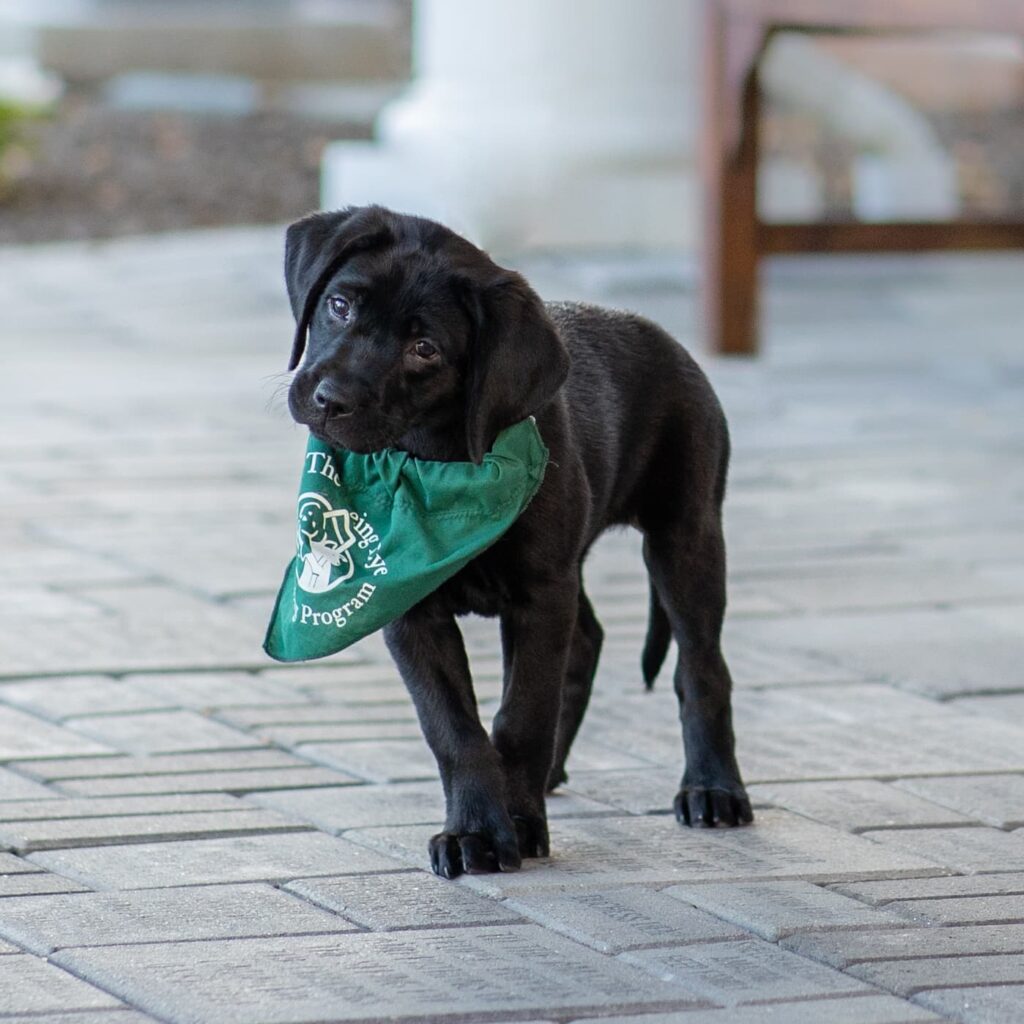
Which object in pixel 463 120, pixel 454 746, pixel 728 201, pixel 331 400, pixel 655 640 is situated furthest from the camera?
pixel 463 120

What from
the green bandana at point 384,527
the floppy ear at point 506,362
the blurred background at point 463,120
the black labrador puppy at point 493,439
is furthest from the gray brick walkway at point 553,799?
the blurred background at point 463,120

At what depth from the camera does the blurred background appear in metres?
10.7

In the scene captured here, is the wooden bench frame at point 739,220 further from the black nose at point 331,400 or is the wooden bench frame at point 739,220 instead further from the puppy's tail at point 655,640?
the black nose at point 331,400

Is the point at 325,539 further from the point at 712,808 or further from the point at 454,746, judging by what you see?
the point at 712,808

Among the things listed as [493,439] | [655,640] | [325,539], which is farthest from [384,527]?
[655,640]

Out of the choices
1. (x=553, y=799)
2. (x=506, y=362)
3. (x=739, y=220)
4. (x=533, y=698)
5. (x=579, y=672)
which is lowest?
(x=553, y=799)

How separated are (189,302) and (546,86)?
2.17m

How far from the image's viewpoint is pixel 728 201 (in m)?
8.56

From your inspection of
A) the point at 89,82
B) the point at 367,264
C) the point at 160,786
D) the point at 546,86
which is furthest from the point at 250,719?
the point at 89,82

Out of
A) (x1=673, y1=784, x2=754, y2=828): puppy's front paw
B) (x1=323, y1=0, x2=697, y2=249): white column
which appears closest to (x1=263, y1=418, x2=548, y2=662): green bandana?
(x1=673, y1=784, x2=754, y2=828): puppy's front paw

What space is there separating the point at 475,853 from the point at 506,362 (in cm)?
75

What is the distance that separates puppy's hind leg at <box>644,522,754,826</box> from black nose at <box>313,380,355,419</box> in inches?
30.1

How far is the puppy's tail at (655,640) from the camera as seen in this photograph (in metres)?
3.89

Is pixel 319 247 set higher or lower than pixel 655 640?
higher
